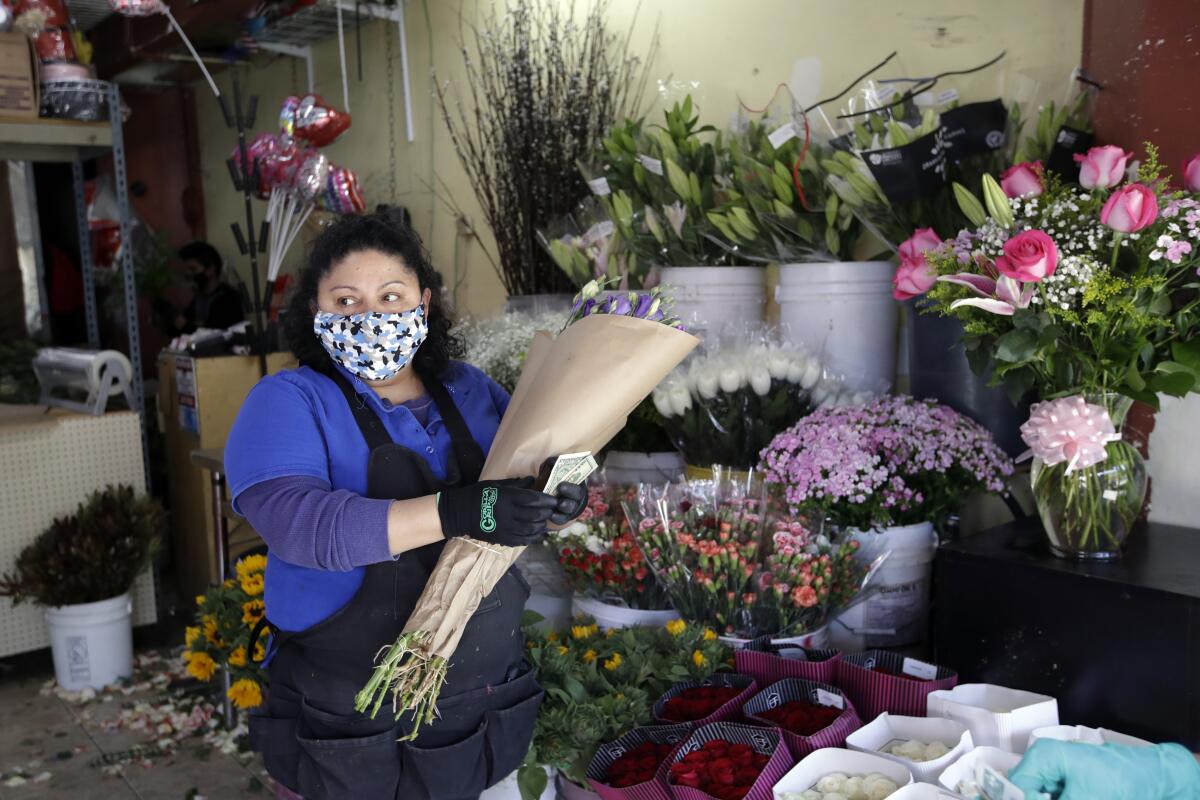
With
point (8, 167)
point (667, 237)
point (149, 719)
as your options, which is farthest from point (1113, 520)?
point (8, 167)

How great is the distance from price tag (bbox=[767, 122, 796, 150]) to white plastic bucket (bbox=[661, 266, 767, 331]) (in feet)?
1.13

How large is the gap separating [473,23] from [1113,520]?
3.43 metres

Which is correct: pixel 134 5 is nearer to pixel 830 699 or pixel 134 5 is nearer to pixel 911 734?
pixel 830 699

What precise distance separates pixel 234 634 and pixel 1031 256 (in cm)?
197

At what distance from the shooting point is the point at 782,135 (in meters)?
2.51

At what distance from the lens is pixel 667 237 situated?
276 cm

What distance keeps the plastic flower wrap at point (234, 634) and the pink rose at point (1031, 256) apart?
1801mm

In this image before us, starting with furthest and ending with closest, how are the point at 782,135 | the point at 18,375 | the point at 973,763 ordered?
the point at 18,375 → the point at 782,135 → the point at 973,763

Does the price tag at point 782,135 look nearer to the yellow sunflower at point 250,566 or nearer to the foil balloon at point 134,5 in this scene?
the yellow sunflower at point 250,566

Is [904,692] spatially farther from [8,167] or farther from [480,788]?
[8,167]

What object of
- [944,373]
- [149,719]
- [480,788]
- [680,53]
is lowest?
[149,719]

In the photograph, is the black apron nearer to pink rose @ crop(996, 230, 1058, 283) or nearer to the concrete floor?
pink rose @ crop(996, 230, 1058, 283)

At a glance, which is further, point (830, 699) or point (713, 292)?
point (713, 292)

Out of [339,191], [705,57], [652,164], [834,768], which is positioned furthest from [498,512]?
[339,191]
